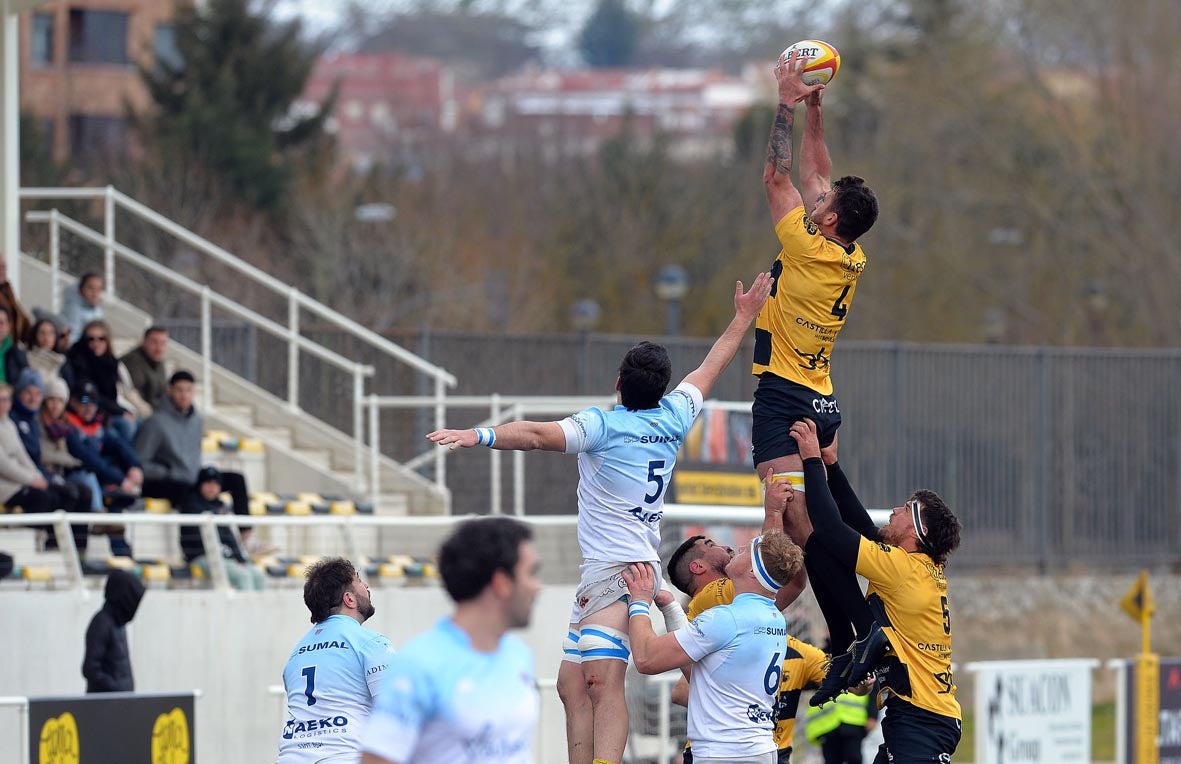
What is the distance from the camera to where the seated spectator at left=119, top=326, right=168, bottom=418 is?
690 inches

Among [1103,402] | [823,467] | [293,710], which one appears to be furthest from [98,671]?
[1103,402]

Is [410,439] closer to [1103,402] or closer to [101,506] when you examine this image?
[101,506]

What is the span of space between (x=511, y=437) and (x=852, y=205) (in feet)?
6.50

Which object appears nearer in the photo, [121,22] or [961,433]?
[961,433]

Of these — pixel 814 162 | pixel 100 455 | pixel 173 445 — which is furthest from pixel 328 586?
pixel 100 455

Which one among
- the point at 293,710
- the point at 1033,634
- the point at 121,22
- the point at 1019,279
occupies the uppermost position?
the point at 121,22

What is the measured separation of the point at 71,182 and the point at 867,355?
1425 cm

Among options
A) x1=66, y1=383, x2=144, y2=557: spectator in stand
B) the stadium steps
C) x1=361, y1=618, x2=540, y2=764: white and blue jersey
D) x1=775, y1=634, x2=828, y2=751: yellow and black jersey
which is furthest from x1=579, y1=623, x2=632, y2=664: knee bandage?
the stadium steps

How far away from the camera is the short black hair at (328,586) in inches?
338

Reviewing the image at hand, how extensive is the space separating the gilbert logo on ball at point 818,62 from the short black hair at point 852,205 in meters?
0.49

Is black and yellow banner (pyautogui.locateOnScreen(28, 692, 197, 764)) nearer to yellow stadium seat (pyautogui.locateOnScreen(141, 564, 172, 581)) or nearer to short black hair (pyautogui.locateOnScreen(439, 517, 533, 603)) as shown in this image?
yellow stadium seat (pyautogui.locateOnScreen(141, 564, 172, 581))

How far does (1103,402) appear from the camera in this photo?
2717 centimetres

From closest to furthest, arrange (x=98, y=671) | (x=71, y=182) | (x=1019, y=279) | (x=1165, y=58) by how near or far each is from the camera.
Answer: (x=98, y=671) → (x=71, y=182) → (x=1165, y=58) → (x=1019, y=279)

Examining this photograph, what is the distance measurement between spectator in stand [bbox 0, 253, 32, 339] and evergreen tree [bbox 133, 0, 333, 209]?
65.9 feet
